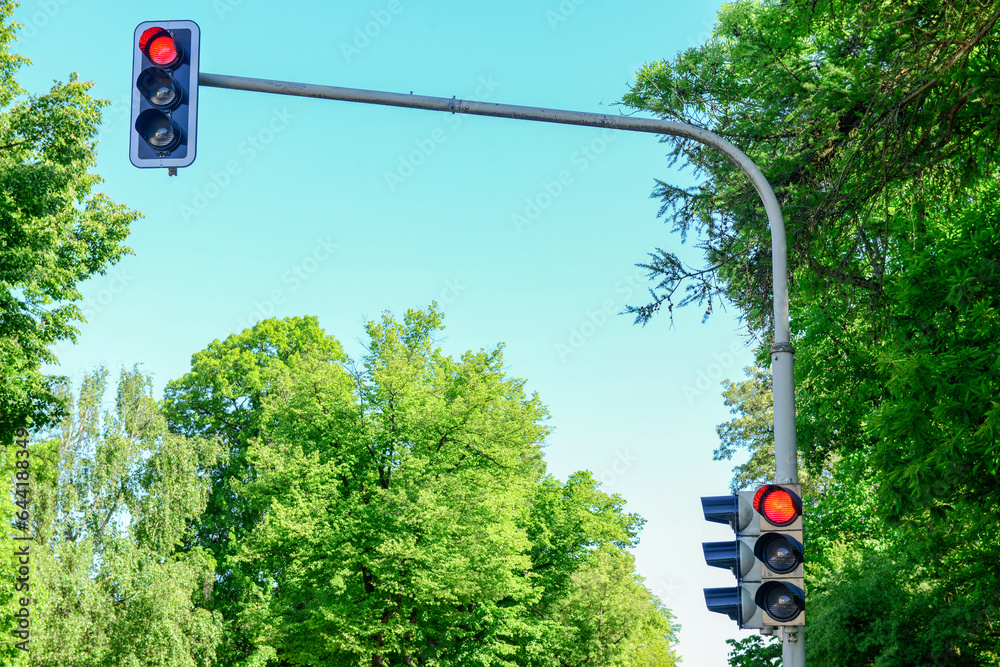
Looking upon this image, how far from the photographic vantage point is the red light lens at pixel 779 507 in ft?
26.0

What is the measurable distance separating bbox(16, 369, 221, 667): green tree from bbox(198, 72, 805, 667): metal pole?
85.0 feet

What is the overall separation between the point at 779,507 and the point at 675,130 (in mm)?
3117

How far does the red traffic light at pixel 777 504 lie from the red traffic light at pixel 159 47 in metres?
5.50

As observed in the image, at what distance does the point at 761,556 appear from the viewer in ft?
25.7

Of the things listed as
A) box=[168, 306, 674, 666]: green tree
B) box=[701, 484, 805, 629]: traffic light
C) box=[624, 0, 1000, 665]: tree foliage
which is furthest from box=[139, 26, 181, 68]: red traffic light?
box=[168, 306, 674, 666]: green tree

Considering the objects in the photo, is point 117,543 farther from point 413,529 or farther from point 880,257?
point 880,257

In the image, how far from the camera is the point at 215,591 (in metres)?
40.1

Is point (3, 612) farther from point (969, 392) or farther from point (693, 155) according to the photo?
point (969, 392)

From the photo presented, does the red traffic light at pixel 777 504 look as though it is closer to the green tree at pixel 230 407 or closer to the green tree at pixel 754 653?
the green tree at pixel 754 653

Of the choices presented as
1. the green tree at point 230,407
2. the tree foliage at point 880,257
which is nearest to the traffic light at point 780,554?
the tree foliage at point 880,257

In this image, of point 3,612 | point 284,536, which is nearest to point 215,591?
point 284,536

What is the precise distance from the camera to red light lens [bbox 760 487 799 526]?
7.92 m

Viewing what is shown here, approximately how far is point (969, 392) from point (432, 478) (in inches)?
814

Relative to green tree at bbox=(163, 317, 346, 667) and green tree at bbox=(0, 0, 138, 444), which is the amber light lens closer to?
green tree at bbox=(0, 0, 138, 444)
